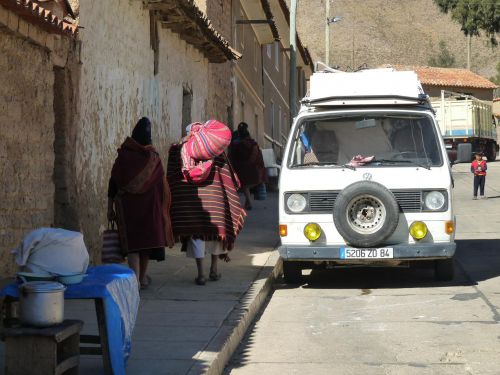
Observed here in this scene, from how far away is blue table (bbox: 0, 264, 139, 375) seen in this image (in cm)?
532

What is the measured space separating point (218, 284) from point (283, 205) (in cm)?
112

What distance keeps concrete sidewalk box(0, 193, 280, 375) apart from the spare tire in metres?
1.08

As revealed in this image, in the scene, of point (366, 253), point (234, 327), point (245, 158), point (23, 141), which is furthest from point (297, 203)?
point (245, 158)

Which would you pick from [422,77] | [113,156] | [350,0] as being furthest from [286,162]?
[350,0]

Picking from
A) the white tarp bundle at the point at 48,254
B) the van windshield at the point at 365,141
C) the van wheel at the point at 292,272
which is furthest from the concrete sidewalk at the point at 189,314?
the van windshield at the point at 365,141

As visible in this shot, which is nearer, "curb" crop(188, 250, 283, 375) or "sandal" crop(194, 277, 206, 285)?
"curb" crop(188, 250, 283, 375)

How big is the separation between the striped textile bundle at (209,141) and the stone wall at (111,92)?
126 centimetres

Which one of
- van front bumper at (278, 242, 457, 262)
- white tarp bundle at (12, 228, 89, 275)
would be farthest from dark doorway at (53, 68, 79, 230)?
white tarp bundle at (12, 228, 89, 275)

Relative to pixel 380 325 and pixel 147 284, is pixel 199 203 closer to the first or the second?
pixel 147 284

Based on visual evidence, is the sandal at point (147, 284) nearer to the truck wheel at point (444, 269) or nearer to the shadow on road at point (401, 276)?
the shadow on road at point (401, 276)

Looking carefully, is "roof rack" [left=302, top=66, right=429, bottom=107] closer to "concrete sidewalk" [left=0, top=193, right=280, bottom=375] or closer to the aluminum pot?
"concrete sidewalk" [left=0, top=193, right=280, bottom=375]

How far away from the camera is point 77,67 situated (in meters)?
9.65

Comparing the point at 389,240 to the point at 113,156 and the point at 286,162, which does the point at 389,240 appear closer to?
the point at 286,162

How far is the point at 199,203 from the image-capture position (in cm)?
959
